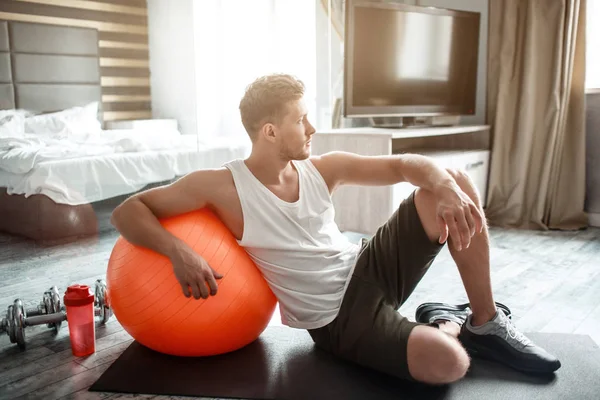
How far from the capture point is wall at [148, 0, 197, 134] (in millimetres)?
2844

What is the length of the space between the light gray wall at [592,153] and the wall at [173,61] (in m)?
2.44

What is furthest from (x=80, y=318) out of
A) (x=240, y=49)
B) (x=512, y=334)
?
(x=240, y=49)

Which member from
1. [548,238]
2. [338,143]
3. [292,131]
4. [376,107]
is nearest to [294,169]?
[292,131]

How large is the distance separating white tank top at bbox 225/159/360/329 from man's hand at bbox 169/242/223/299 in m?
0.17

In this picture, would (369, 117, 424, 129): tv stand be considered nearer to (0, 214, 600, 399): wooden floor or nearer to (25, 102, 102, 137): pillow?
(0, 214, 600, 399): wooden floor

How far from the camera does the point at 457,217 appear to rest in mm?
1348

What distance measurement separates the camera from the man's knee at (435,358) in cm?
137

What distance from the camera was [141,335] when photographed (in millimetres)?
1590

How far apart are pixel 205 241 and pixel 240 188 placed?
7.0 inches

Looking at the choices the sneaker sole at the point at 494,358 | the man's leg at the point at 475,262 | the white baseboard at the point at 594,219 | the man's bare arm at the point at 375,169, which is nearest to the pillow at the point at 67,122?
the man's bare arm at the point at 375,169

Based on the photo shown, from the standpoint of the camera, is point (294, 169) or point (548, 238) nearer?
point (294, 169)

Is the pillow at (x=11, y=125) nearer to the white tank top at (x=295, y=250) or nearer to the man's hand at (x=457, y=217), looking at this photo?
the white tank top at (x=295, y=250)

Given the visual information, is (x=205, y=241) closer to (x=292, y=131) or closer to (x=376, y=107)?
(x=292, y=131)

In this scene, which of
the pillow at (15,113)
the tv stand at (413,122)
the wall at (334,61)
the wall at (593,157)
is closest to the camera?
the pillow at (15,113)
